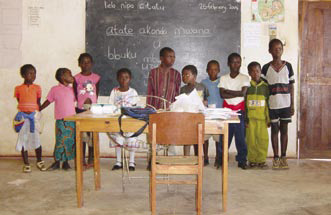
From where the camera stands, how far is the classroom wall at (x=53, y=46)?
5691mm

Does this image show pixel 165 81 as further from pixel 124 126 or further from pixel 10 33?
pixel 10 33

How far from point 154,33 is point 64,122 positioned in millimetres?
1838

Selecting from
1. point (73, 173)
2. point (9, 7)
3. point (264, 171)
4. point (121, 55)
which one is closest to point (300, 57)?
point (264, 171)

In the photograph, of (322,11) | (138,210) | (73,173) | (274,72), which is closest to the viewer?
(138,210)

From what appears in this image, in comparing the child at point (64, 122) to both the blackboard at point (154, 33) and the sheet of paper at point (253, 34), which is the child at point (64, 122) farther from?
the sheet of paper at point (253, 34)

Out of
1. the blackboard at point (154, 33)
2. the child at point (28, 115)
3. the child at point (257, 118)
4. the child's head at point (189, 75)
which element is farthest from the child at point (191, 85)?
the child at point (28, 115)

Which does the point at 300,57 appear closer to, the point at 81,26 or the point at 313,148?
the point at 313,148

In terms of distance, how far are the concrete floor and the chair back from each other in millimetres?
718

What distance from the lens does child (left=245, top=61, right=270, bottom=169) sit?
5.01 m

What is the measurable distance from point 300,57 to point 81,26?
3204 millimetres

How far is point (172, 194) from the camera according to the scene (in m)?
3.91

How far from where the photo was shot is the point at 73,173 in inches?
188

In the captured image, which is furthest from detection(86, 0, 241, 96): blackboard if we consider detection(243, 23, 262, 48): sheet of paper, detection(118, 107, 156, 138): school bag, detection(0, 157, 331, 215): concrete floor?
detection(118, 107, 156, 138): school bag

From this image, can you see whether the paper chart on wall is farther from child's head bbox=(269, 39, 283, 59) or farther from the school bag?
child's head bbox=(269, 39, 283, 59)
